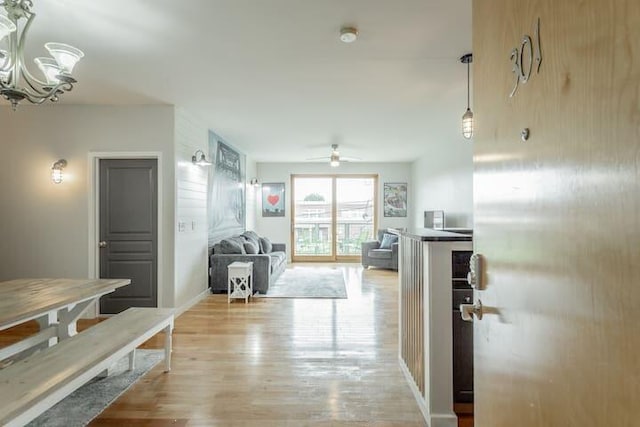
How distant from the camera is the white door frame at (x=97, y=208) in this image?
4.24 m

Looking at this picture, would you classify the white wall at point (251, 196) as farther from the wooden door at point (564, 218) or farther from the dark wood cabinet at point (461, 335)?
the wooden door at point (564, 218)

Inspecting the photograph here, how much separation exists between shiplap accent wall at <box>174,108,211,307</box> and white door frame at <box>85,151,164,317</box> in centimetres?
19

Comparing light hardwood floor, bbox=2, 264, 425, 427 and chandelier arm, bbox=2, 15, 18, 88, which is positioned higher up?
chandelier arm, bbox=2, 15, 18, 88

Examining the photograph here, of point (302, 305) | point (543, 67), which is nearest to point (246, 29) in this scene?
point (543, 67)

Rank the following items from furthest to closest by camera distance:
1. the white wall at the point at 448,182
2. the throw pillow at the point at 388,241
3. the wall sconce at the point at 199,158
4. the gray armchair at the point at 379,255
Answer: the throw pillow at the point at 388,241 → the gray armchair at the point at 379,255 → the white wall at the point at 448,182 → the wall sconce at the point at 199,158

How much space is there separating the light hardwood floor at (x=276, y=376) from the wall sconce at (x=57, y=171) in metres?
2.32

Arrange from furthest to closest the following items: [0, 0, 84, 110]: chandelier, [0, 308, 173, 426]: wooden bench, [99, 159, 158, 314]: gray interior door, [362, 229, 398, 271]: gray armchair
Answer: [362, 229, 398, 271]: gray armchair → [99, 159, 158, 314]: gray interior door → [0, 0, 84, 110]: chandelier → [0, 308, 173, 426]: wooden bench

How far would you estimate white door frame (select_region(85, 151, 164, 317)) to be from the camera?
13.9 feet

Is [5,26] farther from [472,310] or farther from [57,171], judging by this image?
[57,171]

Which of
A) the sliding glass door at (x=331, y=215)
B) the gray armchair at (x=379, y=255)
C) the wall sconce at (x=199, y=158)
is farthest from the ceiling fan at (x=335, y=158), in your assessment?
the wall sconce at (x=199, y=158)

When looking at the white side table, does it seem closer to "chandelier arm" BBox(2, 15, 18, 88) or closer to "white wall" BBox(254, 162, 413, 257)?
"chandelier arm" BBox(2, 15, 18, 88)

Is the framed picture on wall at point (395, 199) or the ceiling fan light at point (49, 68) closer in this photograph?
the ceiling fan light at point (49, 68)

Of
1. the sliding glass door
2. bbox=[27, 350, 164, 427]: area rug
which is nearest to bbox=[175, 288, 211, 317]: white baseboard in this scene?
bbox=[27, 350, 164, 427]: area rug

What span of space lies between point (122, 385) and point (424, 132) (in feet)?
17.5
